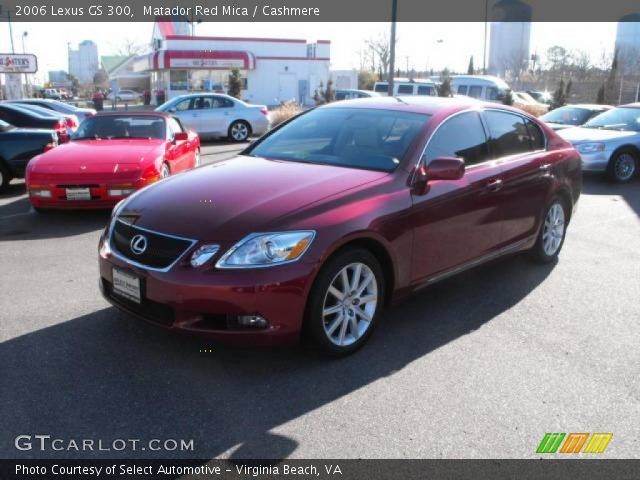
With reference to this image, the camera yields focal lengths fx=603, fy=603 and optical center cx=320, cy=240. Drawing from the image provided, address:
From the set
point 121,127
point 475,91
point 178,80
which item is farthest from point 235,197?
point 178,80

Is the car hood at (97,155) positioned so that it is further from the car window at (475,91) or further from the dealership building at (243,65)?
the dealership building at (243,65)

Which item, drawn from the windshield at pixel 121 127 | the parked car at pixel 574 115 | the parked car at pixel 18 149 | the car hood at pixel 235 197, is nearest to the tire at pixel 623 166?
the parked car at pixel 574 115

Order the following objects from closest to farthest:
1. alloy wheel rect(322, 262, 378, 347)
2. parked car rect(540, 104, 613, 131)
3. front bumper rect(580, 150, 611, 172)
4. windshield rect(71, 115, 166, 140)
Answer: alloy wheel rect(322, 262, 378, 347) < windshield rect(71, 115, 166, 140) < front bumper rect(580, 150, 611, 172) < parked car rect(540, 104, 613, 131)

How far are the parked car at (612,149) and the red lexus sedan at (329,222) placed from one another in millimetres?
6708

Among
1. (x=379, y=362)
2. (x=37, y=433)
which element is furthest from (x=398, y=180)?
(x=37, y=433)

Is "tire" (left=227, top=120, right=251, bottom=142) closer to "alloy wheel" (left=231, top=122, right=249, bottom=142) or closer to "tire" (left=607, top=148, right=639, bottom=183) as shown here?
"alloy wheel" (left=231, top=122, right=249, bottom=142)

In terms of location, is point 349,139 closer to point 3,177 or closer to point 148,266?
point 148,266

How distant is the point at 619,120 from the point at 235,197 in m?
11.1

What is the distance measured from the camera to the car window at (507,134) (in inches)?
201

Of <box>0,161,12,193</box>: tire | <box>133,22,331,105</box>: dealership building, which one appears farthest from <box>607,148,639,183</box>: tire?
<box>133,22,331,105</box>: dealership building

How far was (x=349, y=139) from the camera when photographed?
470cm

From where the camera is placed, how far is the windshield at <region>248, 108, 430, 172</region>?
441cm

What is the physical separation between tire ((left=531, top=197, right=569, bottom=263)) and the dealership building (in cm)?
3697

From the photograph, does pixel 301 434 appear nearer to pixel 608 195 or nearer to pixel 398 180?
pixel 398 180
